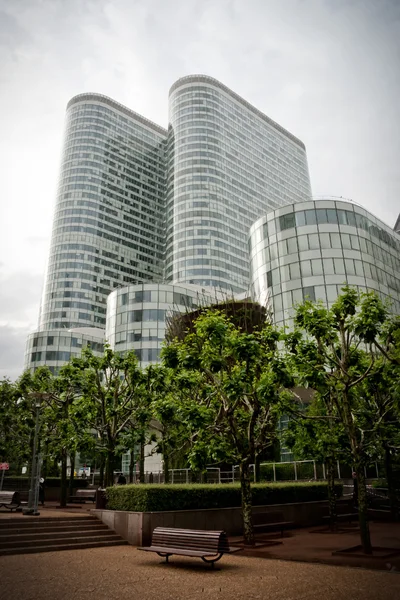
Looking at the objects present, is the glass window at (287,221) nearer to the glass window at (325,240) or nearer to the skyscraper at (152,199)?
the glass window at (325,240)

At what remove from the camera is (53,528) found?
16.5 meters

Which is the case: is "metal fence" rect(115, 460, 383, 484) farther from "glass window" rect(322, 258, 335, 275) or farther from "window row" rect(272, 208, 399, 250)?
"window row" rect(272, 208, 399, 250)

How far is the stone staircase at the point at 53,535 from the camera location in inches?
578

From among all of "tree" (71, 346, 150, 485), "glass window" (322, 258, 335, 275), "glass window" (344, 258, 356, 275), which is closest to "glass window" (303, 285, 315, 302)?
"glass window" (322, 258, 335, 275)

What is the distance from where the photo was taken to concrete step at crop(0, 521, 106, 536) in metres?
15.7

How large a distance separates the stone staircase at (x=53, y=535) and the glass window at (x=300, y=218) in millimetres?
40467

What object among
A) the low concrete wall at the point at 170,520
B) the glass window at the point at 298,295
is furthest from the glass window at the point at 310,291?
the low concrete wall at the point at 170,520

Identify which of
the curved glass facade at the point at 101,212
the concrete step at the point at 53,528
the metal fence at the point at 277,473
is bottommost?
the concrete step at the point at 53,528

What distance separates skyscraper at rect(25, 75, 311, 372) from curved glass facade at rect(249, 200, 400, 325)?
65.5m

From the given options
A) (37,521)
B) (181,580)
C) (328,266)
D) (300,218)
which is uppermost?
(300,218)

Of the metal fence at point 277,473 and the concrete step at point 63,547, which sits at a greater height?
the metal fence at point 277,473

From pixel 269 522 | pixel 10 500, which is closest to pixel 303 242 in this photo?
pixel 269 522

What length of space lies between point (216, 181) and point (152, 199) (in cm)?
3550

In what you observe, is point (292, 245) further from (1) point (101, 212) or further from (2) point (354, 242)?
(1) point (101, 212)
